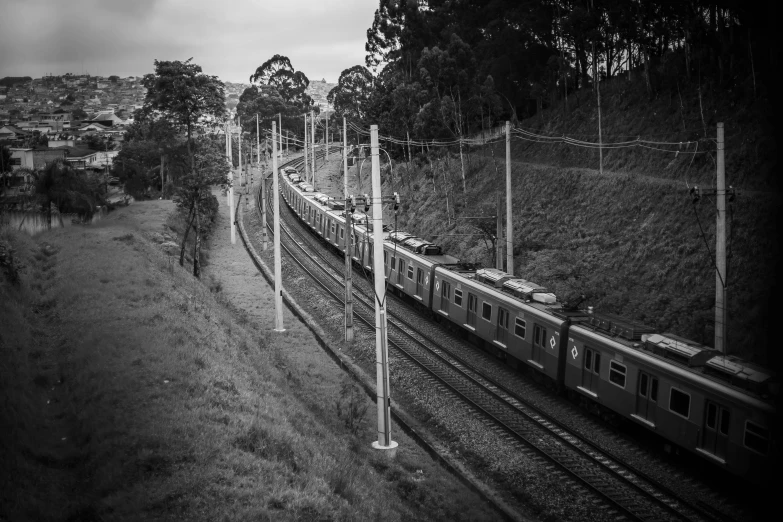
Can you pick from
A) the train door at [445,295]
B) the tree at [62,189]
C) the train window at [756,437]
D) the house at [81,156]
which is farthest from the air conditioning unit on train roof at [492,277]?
the house at [81,156]

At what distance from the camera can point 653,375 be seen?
14375 millimetres

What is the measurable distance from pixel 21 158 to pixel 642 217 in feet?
82.9

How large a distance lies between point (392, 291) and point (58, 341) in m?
16.7

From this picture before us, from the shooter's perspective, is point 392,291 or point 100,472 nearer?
point 100,472

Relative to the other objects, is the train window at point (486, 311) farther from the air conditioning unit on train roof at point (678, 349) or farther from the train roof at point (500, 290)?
the air conditioning unit on train roof at point (678, 349)

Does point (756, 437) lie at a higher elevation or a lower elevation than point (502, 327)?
lower

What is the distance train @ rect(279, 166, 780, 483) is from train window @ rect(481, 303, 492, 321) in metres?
0.03

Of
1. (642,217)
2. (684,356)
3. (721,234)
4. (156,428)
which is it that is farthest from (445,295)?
(156,428)

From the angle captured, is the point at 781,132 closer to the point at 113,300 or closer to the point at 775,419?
the point at 775,419

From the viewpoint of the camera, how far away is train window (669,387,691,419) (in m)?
13.5

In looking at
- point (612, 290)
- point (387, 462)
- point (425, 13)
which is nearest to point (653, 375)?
point (387, 462)

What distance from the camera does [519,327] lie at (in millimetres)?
19438

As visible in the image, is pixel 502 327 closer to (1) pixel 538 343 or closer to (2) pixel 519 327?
(2) pixel 519 327

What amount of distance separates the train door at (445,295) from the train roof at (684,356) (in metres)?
6.89
